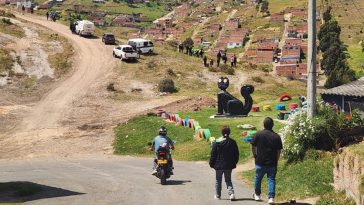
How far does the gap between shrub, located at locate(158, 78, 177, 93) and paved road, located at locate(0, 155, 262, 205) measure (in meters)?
24.9

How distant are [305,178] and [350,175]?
306cm

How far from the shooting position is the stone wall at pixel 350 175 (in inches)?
475

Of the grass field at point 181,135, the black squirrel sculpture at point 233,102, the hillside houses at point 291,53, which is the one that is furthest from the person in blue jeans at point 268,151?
the hillside houses at point 291,53

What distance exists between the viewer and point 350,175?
12.9m

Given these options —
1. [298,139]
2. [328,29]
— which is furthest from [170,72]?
[328,29]

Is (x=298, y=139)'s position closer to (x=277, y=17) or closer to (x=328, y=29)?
(x=328, y=29)

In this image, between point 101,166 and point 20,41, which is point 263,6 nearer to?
point 20,41

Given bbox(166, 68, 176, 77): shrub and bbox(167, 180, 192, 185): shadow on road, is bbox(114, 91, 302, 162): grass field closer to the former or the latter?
bbox(167, 180, 192, 185): shadow on road

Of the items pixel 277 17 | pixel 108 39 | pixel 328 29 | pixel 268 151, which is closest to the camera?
pixel 268 151

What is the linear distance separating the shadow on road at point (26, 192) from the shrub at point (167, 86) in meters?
34.0

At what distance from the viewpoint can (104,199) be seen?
15.3 m

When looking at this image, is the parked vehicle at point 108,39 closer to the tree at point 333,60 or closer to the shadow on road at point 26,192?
the tree at point 333,60

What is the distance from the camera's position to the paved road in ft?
49.6

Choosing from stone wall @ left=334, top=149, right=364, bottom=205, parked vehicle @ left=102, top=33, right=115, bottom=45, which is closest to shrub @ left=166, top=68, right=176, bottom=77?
parked vehicle @ left=102, top=33, right=115, bottom=45
